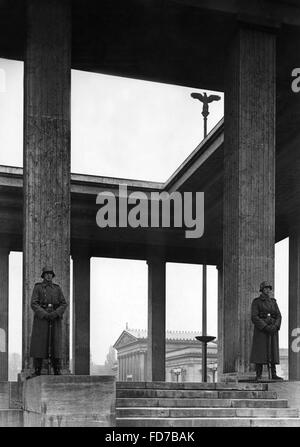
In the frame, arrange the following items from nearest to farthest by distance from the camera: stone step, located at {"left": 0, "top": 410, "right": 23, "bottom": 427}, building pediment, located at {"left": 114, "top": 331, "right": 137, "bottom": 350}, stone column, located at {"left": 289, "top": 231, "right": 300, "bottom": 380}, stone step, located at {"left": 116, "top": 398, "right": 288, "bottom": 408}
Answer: stone step, located at {"left": 116, "top": 398, "right": 288, "bottom": 408}, stone step, located at {"left": 0, "top": 410, "right": 23, "bottom": 427}, stone column, located at {"left": 289, "top": 231, "right": 300, "bottom": 380}, building pediment, located at {"left": 114, "top": 331, "right": 137, "bottom": 350}


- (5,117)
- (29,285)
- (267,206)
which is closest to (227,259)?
(267,206)

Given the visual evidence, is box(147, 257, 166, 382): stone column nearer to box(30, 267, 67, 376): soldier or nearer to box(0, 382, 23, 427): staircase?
box(0, 382, 23, 427): staircase

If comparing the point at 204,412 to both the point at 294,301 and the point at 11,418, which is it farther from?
the point at 294,301

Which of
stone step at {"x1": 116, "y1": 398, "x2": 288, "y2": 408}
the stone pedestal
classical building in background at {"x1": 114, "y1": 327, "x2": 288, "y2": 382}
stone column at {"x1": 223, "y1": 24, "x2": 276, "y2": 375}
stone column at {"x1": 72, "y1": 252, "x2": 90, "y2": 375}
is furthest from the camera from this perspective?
classical building in background at {"x1": 114, "y1": 327, "x2": 288, "y2": 382}

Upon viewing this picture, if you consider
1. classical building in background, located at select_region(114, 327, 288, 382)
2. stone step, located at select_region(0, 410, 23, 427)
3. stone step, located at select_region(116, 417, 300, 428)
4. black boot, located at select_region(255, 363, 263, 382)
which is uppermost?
black boot, located at select_region(255, 363, 263, 382)

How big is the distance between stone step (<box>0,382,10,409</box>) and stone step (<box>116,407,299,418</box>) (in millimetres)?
3611

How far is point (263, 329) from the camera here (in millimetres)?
14844

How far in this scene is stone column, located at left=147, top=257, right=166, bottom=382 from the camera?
116 ft

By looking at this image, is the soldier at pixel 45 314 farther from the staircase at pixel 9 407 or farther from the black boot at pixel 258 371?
the black boot at pixel 258 371

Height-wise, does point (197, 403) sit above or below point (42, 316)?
below

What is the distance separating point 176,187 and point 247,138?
39.0ft

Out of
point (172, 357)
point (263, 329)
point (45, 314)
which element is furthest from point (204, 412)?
point (172, 357)

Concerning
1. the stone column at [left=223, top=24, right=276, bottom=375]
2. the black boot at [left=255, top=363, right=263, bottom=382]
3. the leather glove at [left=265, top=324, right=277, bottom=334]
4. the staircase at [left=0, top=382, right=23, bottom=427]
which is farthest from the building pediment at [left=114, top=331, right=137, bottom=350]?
the leather glove at [left=265, top=324, right=277, bottom=334]

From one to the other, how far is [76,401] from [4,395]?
462 centimetres
